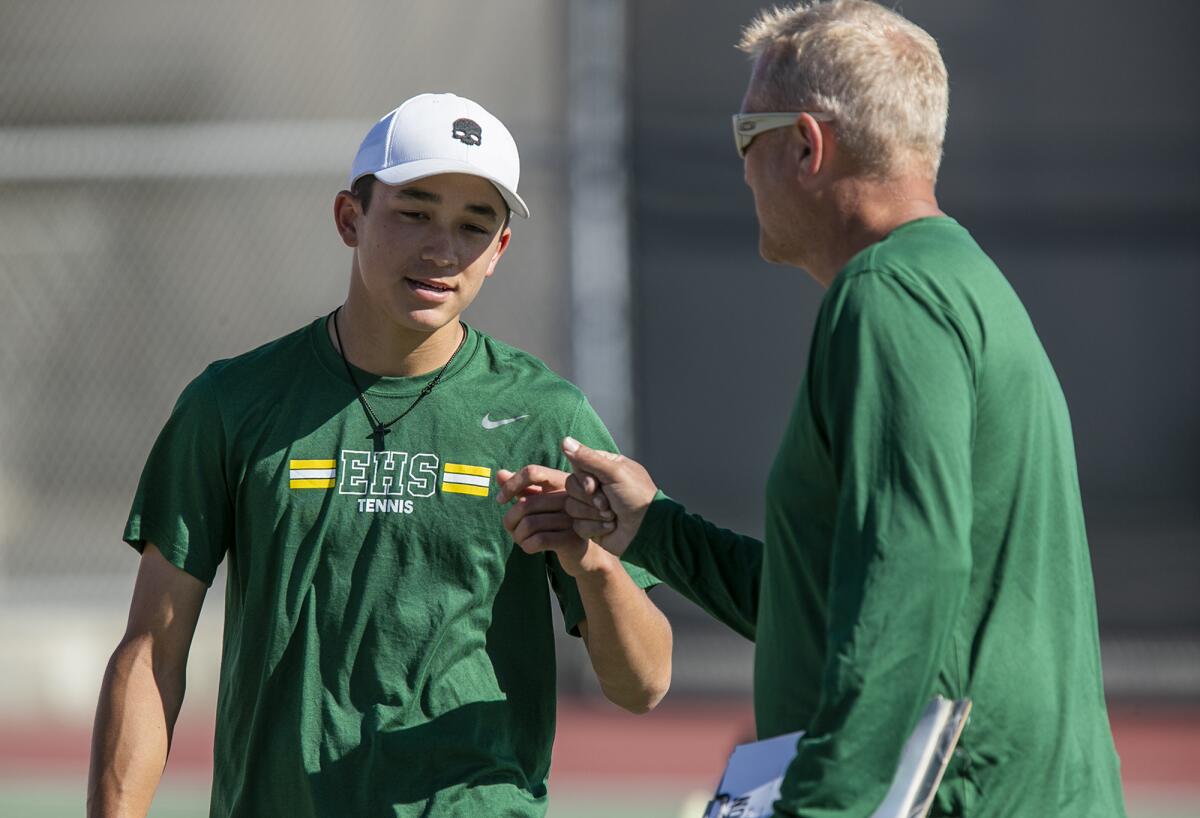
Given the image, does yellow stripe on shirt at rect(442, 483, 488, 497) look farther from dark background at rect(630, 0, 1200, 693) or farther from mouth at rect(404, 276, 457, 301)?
dark background at rect(630, 0, 1200, 693)

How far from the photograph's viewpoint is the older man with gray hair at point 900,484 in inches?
78.0

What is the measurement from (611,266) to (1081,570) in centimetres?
867

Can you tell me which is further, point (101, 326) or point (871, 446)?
point (101, 326)

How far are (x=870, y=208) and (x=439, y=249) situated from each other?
3.31 feet

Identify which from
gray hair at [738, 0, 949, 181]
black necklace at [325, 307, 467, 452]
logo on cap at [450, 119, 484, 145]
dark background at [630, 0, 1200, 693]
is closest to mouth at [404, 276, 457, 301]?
black necklace at [325, 307, 467, 452]

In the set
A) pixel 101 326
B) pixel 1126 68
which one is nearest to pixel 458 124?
pixel 101 326

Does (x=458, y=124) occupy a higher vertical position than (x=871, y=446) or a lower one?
higher

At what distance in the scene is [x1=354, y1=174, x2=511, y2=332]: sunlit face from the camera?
3035mm

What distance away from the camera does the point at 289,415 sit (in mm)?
3031

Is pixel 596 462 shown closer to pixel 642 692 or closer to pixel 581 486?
pixel 581 486

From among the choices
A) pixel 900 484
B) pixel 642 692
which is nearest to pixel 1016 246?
pixel 642 692

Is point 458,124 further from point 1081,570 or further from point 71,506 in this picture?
point 71,506

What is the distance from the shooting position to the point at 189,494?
2.99 m

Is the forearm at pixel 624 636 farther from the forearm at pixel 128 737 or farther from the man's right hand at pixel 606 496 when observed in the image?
the forearm at pixel 128 737
